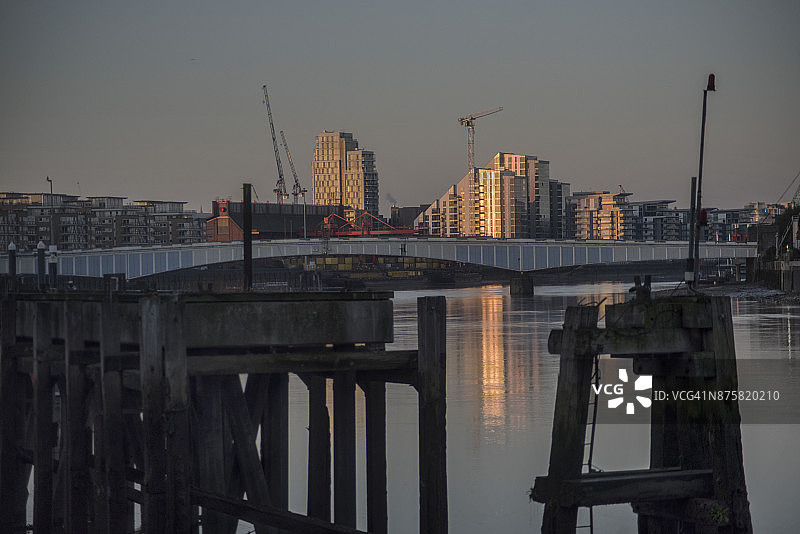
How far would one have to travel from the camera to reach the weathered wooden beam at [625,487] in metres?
13.7

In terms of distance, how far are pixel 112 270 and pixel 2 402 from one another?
382 feet

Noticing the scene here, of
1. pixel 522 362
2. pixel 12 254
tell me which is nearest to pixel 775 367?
pixel 522 362

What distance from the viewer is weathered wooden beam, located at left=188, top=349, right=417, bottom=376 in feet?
51.4

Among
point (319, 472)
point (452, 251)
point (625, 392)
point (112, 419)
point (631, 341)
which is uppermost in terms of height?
point (452, 251)

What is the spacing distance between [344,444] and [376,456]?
78 cm

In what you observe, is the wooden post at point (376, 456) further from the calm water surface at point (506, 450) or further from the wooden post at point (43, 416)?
the wooden post at point (43, 416)

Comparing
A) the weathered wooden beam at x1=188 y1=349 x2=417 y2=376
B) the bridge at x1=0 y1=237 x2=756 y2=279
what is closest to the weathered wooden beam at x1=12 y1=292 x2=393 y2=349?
the weathered wooden beam at x1=188 y1=349 x2=417 y2=376

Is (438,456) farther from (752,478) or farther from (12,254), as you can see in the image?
(12,254)

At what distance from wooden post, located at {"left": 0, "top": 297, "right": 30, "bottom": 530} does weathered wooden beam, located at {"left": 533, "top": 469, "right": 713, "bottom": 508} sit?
497 inches

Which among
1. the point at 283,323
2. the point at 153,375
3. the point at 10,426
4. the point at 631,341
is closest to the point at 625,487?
the point at 631,341

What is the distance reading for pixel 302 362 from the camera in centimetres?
1597

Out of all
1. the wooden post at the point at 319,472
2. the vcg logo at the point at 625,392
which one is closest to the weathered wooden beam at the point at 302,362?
the wooden post at the point at 319,472

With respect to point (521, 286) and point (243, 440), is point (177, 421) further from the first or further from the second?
point (521, 286)

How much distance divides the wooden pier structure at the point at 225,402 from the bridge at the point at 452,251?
118550 mm
